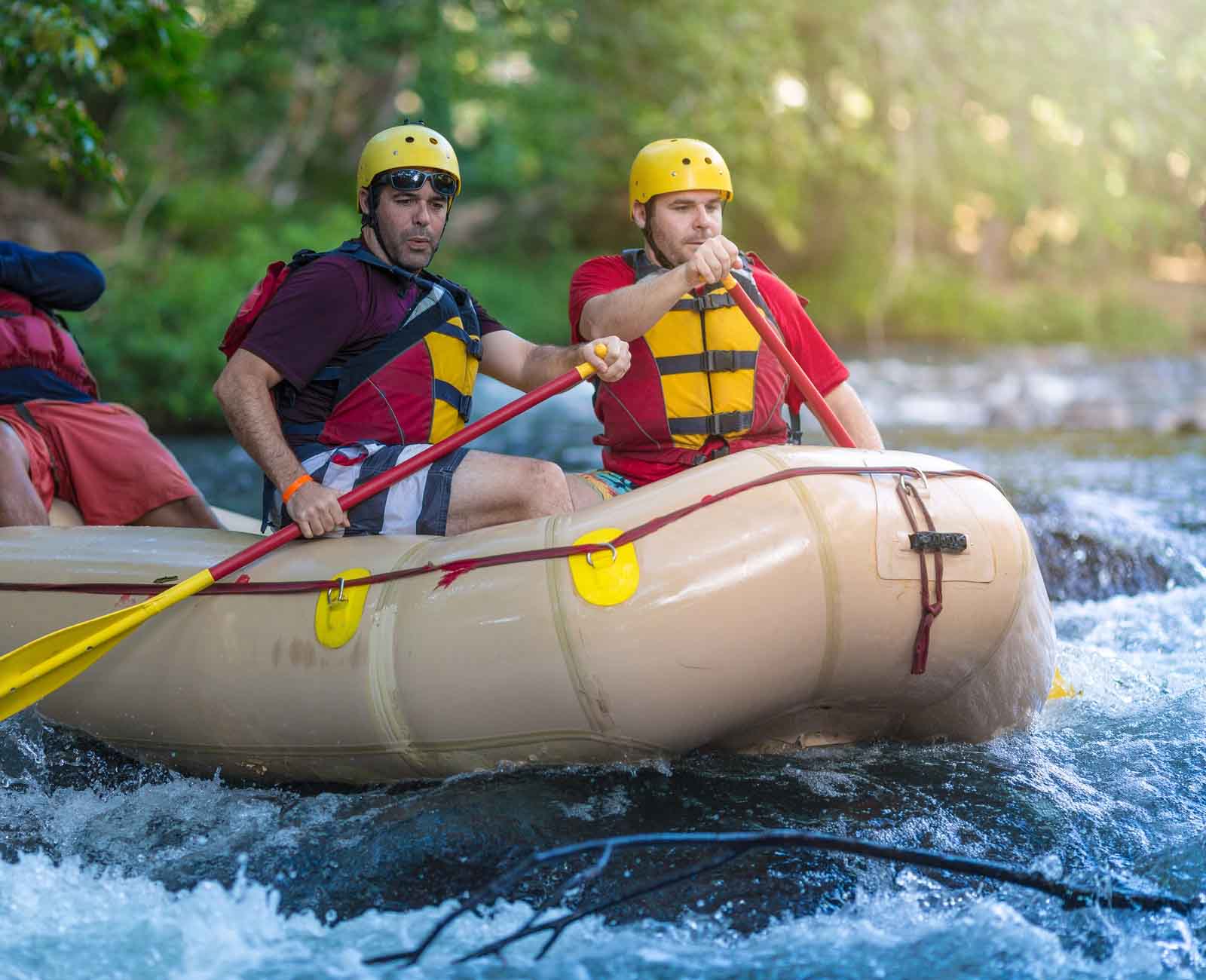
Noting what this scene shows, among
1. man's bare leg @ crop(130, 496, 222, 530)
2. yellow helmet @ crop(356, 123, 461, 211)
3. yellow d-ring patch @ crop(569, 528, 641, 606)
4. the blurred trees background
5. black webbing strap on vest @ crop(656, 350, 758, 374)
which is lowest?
yellow d-ring patch @ crop(569, 528, 641, 606)

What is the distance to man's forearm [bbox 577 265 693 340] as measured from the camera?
10.4 feet

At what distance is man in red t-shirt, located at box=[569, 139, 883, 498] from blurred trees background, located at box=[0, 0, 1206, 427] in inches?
124

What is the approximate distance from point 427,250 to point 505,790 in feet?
4.73

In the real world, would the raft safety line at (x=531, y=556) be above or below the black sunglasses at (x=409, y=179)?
below

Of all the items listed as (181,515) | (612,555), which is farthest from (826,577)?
(181,515)

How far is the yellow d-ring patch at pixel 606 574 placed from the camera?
8.68ft

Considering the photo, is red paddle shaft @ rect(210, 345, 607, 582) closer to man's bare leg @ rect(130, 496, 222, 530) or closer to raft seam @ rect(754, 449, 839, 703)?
raft seam @ rect(754, 449, 839, 703)

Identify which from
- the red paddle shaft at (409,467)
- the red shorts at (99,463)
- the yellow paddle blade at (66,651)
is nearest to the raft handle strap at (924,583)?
the red paddle shaft at (409,467)

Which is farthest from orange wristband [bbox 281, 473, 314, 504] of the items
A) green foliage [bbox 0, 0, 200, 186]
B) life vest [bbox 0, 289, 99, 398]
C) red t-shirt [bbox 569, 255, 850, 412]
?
green foliage [bbox 0, 0, 200, 186]

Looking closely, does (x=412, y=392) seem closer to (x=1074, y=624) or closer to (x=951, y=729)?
(x=951, y=729)

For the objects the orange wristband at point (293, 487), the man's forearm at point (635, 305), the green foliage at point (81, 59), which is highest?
the green foliage at point (81, 59)

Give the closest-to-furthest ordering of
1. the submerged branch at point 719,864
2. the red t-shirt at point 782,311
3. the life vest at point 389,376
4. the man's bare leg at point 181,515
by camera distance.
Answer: the submerged branch at point 719,864, the life vest at point 389,376, the red t-shirt at point 782,311, the man's bare leg at point 181,515

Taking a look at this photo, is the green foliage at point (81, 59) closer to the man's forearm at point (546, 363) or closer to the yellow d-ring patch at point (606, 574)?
the man's forearm at point (546, 363)

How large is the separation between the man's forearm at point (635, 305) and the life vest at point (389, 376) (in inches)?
15.3
